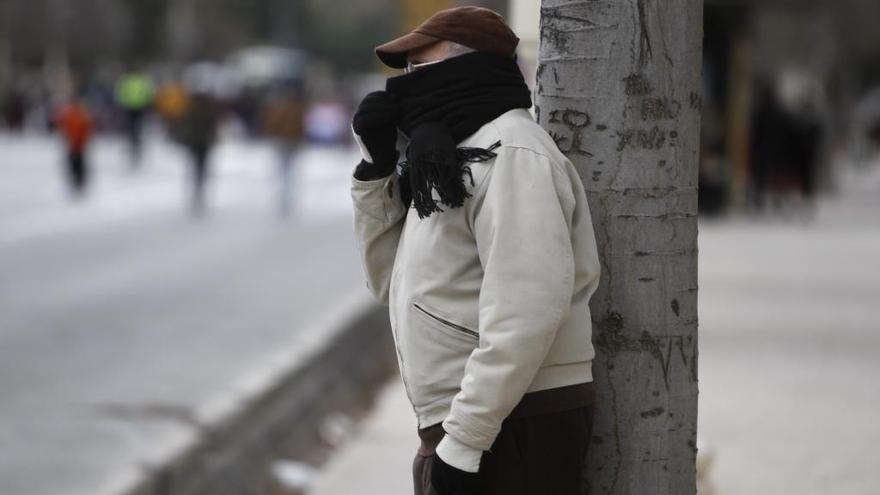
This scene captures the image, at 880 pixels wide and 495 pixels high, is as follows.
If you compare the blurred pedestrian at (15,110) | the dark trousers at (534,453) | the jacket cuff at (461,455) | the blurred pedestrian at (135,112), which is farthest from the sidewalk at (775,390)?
the blurred pedestrian at (15,110)

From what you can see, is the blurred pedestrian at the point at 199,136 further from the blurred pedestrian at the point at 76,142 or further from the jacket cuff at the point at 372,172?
the jacket cuff at the point at 372,172

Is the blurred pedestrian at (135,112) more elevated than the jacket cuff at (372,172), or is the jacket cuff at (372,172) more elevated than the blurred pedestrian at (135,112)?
the jacket cuff at (372,172)

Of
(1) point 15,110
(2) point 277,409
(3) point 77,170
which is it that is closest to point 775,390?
(2) point 277,409

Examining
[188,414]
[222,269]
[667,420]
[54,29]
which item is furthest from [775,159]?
[54,29]

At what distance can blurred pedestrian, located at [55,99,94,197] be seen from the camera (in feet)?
79.7

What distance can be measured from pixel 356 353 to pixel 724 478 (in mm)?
4476

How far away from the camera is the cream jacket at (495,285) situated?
306cm

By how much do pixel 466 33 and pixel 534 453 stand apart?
90cm

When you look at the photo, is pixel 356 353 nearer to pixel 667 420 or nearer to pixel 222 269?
pixel 222 269

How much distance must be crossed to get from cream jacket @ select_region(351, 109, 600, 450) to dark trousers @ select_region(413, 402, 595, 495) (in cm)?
8

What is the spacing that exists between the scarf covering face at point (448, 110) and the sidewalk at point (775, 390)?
3.31 metres

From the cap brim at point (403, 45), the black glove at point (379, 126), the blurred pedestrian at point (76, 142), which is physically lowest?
the blurred pedestrian at point (76, 142)

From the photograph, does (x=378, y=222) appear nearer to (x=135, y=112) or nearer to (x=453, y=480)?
(x=453, y=480)

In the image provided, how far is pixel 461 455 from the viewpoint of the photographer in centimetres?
313
